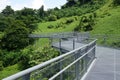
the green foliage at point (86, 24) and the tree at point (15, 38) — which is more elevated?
the green foliage at point (86, 24)

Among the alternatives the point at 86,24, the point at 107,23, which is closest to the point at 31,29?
the point at 86,24

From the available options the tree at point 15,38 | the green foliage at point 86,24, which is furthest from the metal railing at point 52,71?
the green foliage at point 86,24

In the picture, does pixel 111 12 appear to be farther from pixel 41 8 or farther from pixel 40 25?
pixel 41 8

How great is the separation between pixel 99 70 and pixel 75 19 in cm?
9651

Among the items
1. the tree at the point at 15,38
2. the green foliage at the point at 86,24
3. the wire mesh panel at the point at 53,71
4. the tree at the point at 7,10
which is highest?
the tree at the point at 7,10

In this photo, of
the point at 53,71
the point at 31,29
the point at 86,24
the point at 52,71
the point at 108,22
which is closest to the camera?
the point at 52,71

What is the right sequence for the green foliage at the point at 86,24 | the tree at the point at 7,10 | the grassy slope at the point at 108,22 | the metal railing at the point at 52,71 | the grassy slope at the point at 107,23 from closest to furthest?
the metal railing at the point at 52,71, the grassy slope at the point at 108,22, the grassy slope at the point at 107,23, the green foliage at the point at 86,24, the tree at the point at 7,10

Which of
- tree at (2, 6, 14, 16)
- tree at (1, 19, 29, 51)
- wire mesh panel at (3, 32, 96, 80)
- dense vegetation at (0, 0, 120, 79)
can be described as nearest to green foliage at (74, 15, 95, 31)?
dense vegetation at (0, 0, 120, 79)

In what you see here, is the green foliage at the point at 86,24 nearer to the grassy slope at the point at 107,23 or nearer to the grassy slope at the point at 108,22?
the grassy slope at the point at 107,23

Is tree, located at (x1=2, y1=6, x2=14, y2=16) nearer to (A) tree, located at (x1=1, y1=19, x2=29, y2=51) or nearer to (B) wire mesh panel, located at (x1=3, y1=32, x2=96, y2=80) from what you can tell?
(A) tree, located at (x1=1, y1=19, x2=29, y2=51)

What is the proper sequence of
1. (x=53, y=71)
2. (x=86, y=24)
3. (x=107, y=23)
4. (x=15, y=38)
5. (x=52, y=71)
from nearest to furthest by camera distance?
(x=52, y=71) < (x=53, y=71) < (x=107, y=23) < (x=15, y=38) < (x=86, y=24)

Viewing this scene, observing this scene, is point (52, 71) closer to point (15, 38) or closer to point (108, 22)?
point (108, 22)

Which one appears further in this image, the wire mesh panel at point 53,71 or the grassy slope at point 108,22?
the grassy slope at point 108,22

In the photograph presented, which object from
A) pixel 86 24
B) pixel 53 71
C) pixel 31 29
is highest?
pixel 53 71
